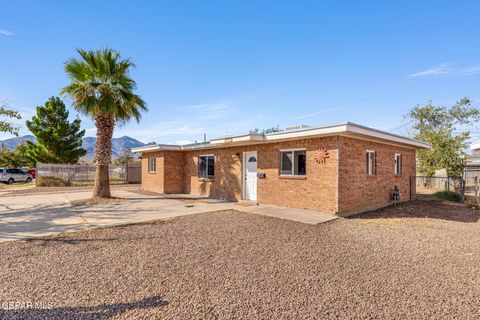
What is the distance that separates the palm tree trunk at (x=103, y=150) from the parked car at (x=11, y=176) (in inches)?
772

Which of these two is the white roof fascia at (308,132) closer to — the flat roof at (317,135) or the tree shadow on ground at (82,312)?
the flat roof at (317,135)

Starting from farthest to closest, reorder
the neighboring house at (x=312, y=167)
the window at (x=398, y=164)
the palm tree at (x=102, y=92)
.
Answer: the window at (x=398, y=164) → the palm tree at (x=102, y=92) → the neighboring house at (x=312, y=167)

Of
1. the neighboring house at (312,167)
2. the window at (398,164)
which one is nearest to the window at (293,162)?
the neighboring house at (312,167)

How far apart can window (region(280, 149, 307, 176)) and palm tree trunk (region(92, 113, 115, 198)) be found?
→ 8.22 meters

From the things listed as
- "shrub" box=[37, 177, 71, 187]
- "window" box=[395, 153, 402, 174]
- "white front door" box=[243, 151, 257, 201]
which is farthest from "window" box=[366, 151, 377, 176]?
"shrub" box=[37, 177, 71, 187]

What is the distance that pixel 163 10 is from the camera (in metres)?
9.95

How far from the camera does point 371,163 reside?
10.5 metres

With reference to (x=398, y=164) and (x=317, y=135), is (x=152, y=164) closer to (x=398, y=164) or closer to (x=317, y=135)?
(x=317, y=135)

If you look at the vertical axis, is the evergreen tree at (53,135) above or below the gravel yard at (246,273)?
above

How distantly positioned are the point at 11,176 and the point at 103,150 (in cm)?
2043

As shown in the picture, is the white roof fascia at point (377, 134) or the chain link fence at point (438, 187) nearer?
the white roof fascia at point (377, 134)

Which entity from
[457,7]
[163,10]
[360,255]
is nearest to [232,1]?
[163,10]

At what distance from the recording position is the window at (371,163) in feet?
34.1

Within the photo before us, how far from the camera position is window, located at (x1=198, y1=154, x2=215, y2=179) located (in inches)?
569
